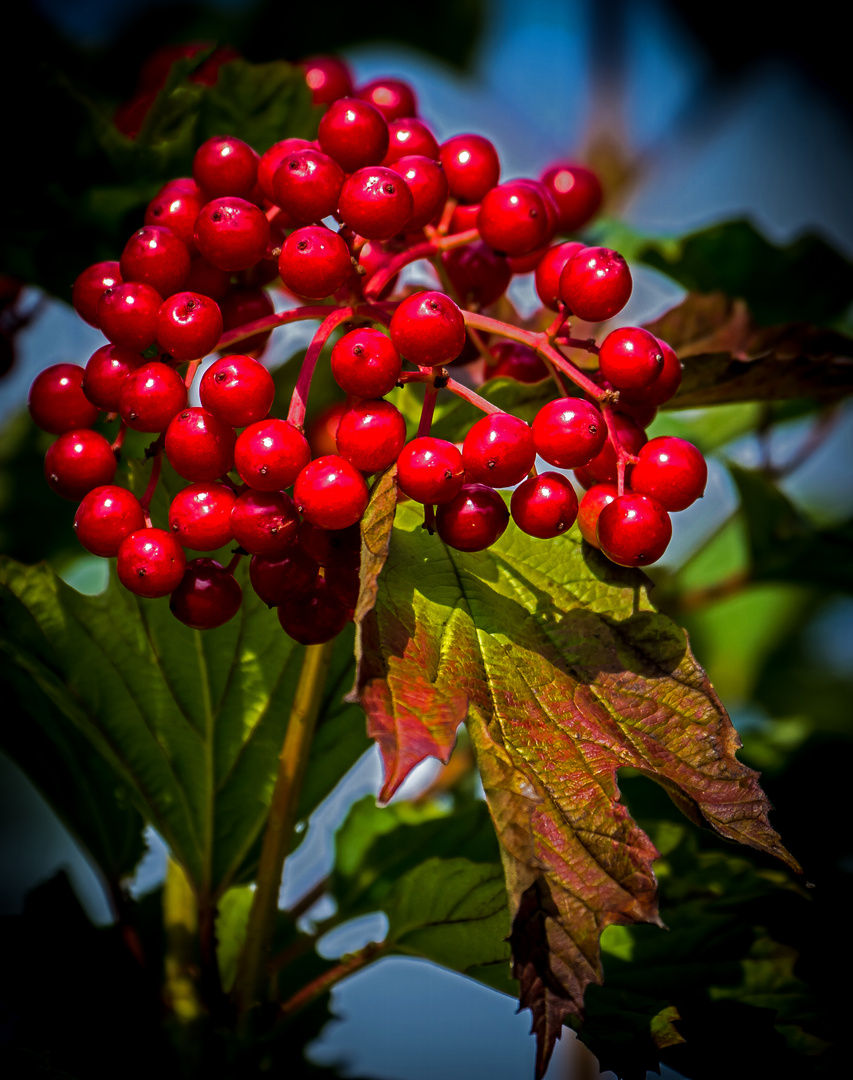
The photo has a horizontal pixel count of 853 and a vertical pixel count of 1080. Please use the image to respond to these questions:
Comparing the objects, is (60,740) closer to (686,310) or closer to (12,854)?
(686,310)

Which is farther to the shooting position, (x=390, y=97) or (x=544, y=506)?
(x=390, y=97)

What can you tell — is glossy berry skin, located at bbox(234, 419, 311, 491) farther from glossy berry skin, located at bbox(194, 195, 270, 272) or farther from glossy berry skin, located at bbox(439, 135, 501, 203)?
glossy berry skin, located at bbox(439, 135, 501, 203)

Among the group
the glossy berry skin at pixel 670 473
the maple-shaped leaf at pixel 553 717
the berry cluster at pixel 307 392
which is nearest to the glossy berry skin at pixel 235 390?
the berry cluster at pixel 307 392

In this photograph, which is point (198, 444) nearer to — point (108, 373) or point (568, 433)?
point (108, 373)

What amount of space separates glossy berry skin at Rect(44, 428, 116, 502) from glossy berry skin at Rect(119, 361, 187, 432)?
0.05 m

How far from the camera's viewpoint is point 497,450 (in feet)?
1.53

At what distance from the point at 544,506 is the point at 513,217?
7.5 inches

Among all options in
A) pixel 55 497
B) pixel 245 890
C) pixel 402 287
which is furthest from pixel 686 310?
pixel 55 497

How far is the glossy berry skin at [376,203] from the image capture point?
0.48m

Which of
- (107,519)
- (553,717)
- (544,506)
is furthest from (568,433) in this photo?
(107,519)

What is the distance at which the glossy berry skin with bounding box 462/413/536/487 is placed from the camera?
467 millimetres

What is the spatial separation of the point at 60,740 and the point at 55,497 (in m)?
0.51

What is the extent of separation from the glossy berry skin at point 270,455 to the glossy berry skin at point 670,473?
0.19 m

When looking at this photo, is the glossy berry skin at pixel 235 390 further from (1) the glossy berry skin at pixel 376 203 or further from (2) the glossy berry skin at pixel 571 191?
(2) the glossy berry skin at pixel 571 191
